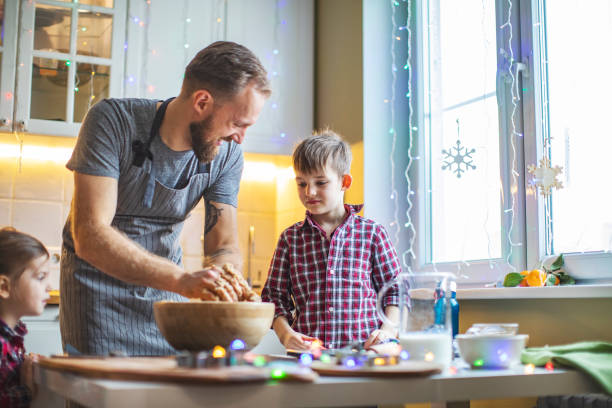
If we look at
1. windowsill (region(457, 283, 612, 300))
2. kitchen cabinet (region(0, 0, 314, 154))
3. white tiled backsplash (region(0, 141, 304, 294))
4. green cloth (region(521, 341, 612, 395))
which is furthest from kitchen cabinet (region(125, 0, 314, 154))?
green cloth (region(521, 341, 612, 395))

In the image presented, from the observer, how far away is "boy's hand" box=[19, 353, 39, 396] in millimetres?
1195

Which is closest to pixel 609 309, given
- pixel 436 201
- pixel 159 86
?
pixel 436 201

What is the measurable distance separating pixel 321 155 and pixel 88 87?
4.48ft

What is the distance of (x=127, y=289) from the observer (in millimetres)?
1401

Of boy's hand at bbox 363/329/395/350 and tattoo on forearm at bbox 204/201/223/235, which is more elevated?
tattoo on forearm at bbox 204/201/223/235

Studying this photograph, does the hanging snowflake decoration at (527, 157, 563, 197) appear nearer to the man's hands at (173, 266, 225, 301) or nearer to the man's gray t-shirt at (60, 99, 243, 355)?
the man's gray t-shirt at (60, 99, 243, 355)

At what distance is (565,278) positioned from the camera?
1801 millimetres

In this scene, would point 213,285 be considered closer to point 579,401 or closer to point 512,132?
point 579,401

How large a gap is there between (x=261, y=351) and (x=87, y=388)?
1919 mm

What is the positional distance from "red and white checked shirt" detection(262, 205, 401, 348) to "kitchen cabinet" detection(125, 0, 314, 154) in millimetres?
1163

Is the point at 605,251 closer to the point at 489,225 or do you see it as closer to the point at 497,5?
the point at 489,225

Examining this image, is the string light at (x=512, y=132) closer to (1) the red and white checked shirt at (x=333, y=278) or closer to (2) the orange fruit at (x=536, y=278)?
(2) the orange fruit at (x=536, y=278)

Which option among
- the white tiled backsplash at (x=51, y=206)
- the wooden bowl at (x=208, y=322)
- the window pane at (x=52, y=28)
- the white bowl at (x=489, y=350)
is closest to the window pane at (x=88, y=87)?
the window pane at (x=52, y=28)

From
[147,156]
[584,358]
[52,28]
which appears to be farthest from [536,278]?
[52,28]
